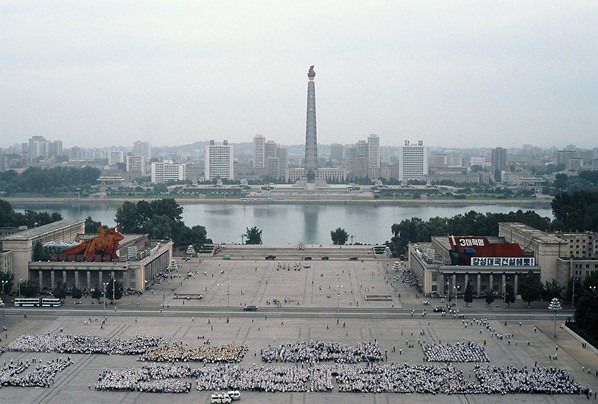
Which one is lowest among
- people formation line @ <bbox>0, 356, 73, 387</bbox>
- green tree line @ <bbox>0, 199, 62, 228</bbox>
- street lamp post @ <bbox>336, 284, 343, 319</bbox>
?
people formation line @ <bbox>0, 356, 73, 387</bbox>

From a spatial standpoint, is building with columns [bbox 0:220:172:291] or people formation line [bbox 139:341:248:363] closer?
people formation line [bbox 139:341:248:363]

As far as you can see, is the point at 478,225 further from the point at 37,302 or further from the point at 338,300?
the point at 37,302

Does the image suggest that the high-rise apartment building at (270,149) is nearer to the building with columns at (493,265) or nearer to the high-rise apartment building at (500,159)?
the high-rise apartment building at (500,159)

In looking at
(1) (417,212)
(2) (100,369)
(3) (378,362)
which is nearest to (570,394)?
(3) (378,362)

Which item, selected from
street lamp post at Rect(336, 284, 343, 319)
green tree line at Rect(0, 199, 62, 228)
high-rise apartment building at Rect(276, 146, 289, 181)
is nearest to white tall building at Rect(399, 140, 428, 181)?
high-rise apartment building at Rect(276, 146, 289, 181)

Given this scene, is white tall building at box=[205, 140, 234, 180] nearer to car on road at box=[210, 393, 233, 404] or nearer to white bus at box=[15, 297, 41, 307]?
white bus at box=[15, 297, 41, 307]

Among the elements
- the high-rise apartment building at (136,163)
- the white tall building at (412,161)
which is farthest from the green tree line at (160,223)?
the high-rise apartment building at (136,163)
